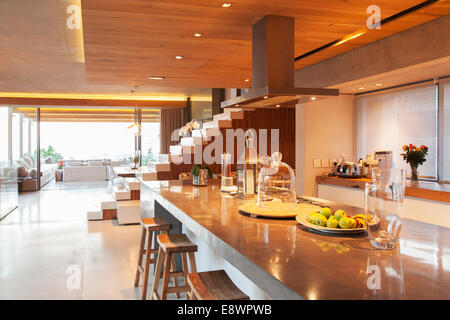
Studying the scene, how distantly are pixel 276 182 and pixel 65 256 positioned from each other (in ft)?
11.5

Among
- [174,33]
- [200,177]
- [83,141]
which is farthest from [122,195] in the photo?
[83,141]

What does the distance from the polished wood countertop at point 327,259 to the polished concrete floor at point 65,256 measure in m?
2.05

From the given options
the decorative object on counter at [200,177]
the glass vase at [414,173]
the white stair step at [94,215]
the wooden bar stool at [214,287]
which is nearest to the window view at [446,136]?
the glass vase at [414,173]

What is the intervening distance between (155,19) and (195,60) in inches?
54.6

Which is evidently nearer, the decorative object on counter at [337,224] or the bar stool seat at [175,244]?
the decorative object on counter at [337,224]

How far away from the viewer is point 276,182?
2311 mm

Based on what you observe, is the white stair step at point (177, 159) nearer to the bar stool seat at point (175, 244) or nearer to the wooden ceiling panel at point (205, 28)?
the wooden ceiling panel at point (205, 28)

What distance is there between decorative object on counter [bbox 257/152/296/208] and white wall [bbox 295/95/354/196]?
116 inches

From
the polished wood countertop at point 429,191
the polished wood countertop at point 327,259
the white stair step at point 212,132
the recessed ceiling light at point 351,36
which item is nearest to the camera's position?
the polished wood countertop at point 327,259

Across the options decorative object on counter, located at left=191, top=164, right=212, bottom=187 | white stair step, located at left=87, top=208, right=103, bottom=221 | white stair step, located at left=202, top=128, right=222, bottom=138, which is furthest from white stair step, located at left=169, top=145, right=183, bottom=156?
decorative object on counter, located at left=191, top=164, right=212, bottom=187

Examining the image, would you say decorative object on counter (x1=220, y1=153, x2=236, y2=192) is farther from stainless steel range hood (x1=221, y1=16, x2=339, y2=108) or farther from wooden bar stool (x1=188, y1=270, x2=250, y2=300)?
wooden bar stool (x1=188, y1=270, x2=250, y2=300)

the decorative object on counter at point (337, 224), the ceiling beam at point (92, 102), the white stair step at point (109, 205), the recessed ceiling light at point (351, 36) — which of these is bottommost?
the white stair step at point (109, 205)

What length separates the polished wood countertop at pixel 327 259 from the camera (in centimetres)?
114

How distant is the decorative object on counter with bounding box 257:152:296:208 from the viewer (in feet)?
7.52
